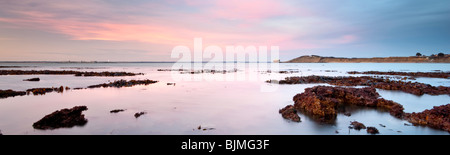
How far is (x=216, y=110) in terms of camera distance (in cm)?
1161

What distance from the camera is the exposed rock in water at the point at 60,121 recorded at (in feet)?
26.1

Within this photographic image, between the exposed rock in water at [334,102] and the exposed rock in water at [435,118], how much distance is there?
2.92 ft

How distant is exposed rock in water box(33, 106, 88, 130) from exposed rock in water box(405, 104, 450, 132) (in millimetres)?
13528

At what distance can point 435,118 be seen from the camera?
8.34 meters

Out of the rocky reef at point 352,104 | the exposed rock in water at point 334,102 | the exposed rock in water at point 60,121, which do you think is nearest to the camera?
the exposed rock in water at point 60,121

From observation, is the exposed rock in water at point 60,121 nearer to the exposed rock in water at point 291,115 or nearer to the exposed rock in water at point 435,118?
the exposed rock in water at point 291,115

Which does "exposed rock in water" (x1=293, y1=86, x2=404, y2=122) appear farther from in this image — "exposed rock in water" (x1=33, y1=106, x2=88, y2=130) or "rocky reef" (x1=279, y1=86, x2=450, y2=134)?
"exposed rock in water" (x1=33, y1=106, x2=88, y2=130)

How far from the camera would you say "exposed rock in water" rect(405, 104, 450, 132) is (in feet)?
26.2

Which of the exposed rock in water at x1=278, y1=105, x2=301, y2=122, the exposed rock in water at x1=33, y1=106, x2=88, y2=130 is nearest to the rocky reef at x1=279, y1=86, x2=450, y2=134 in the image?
the exposed rock in water at x1=278, y1=105, x2=301, y2=122

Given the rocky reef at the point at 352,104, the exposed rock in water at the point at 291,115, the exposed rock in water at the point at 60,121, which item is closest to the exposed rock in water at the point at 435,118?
the rocky reef at the point at 352,104
